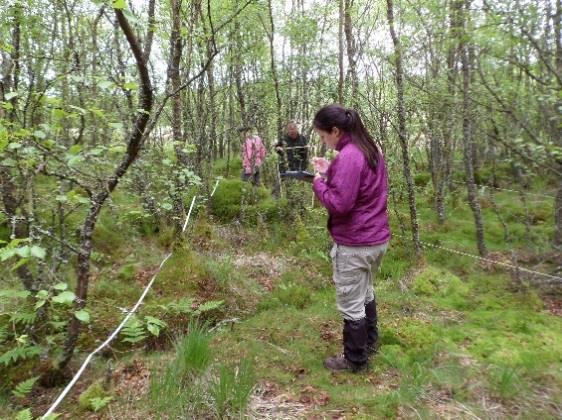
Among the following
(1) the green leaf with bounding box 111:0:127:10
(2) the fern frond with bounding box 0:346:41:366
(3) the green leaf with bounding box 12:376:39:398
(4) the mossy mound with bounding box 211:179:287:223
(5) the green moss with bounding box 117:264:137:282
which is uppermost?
(1) the green leaf with bounding box 111:0:127:10

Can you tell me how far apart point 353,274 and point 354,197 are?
0.63 metres

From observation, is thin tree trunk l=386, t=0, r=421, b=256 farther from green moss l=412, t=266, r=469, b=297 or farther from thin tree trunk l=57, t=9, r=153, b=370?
thin tree trunk l=57, t=9, r=153, b=370

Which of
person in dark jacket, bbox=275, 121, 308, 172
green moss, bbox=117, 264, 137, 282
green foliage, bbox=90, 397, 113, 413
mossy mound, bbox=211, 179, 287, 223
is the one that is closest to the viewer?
green foliage, bbox=90, 397, 113, 413

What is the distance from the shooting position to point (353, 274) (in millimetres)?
3449

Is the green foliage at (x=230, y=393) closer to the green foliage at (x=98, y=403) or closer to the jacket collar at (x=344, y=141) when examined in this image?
the green foliage at (x=98, y=403)

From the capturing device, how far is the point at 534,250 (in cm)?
639

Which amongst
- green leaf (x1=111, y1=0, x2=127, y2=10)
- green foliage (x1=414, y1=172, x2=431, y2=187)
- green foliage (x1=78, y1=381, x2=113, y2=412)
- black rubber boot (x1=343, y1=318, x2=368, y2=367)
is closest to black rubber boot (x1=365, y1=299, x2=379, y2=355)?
black rubber boot (x1=343, y1=318, x2=368, y2=367)

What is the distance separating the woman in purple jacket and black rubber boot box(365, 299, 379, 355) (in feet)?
0.93

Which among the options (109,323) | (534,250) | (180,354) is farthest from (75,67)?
(534,250)

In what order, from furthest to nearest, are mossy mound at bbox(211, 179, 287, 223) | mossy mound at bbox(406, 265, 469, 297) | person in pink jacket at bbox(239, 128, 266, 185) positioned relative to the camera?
person in pink jacket at bbox(239, 128, 266, 185) < mossy mound at bbox(211, 179, 287, 223) < mossy mound at bbox(406, 265, 469, 297)

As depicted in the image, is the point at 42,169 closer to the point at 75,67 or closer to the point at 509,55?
the point at 75,67

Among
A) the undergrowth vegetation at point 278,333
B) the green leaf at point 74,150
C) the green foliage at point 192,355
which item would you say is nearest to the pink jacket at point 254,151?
the undergrowth vegetation at point 278,333

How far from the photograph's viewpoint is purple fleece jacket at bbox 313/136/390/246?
128 inches

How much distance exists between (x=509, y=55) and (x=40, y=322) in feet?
17.4
